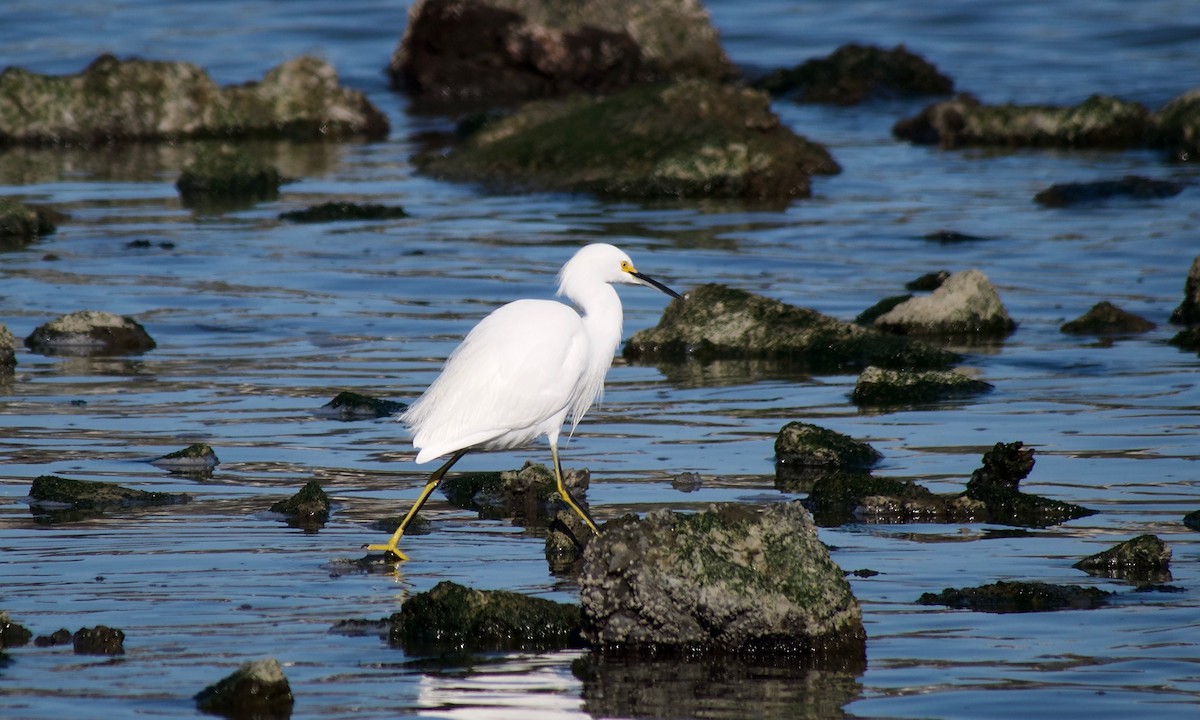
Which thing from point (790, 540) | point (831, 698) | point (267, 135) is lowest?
point (831, 698)

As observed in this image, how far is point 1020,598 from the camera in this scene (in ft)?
19.8

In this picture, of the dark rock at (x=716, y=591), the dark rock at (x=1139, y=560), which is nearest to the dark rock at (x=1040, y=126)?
the dark rock at (x=1139, y=560)

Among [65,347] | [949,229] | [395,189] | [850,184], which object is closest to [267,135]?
[395,189]

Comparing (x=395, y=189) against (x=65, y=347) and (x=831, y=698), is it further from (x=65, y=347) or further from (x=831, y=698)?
(x=831, y=698)

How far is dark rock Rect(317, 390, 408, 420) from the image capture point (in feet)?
31.4

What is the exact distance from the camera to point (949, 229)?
1714 centimetres

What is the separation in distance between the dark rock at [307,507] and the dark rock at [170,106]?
18.5 meters

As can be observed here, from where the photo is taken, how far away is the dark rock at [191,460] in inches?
325

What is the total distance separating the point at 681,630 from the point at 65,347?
7154mm

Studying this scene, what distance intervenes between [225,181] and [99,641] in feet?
48.5

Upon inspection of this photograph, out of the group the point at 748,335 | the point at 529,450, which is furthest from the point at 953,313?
the point at 529,450

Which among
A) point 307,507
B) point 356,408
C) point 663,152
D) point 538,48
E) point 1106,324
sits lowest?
point 307,507

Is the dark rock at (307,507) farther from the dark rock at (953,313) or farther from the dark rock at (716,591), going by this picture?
the dark rock at (953,313)

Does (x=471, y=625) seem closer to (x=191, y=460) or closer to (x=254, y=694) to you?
(x=254, y=694)
